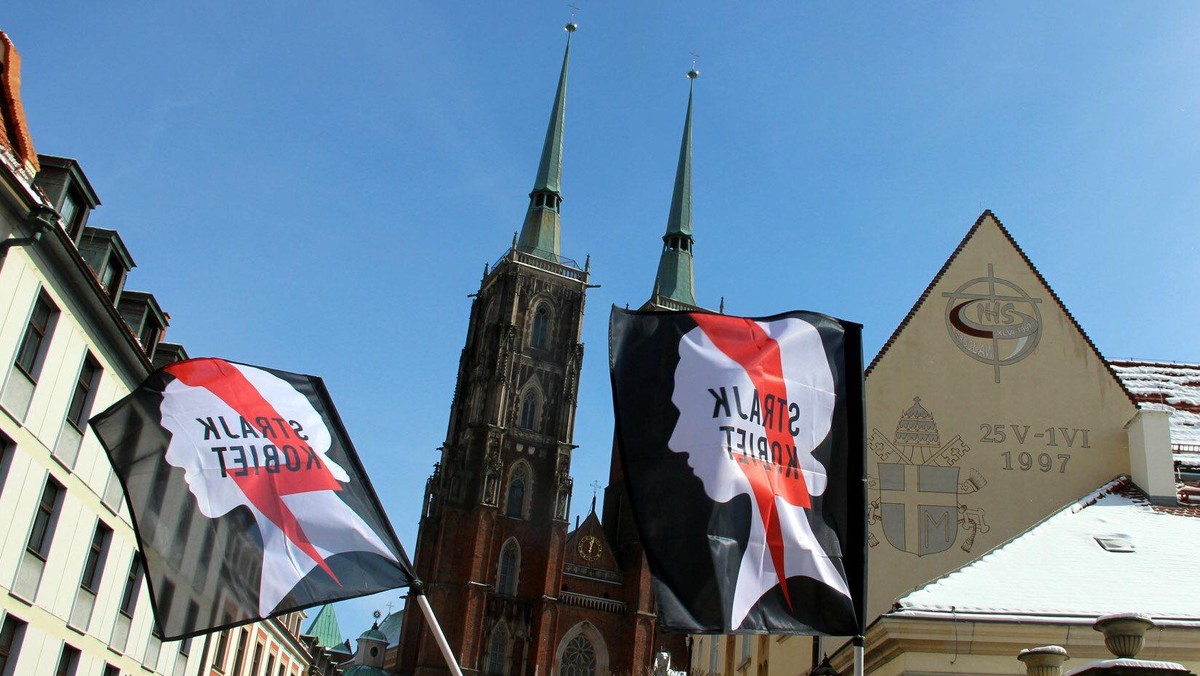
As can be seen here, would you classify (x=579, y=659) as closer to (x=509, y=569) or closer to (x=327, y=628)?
(x=509, y=569)

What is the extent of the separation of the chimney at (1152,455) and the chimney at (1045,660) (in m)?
6.80

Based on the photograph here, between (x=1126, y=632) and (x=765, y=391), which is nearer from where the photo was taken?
(x=1126, y=632)

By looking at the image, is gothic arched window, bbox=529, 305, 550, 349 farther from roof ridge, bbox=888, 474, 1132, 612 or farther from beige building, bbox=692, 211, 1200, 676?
roof ridge, bbox=888, 474, 1132, 612

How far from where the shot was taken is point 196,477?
9.37m

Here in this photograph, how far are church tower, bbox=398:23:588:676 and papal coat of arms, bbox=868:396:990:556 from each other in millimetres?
53774

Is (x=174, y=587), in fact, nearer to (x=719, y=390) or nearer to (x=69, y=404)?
(x=719, y=390)

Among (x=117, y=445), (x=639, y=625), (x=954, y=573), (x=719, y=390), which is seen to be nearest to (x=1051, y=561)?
(x=954, y=573)

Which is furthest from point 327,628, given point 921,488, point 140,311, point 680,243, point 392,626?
point 921,488

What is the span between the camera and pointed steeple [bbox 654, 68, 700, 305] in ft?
295

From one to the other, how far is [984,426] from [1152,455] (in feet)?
7.68

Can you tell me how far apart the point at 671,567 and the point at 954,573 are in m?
5.59

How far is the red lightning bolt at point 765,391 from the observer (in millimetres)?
8969

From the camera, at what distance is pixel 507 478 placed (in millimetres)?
74938

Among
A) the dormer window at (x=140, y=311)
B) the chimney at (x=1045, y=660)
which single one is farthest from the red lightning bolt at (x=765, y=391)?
the dormer window at (x=140, y=311)
